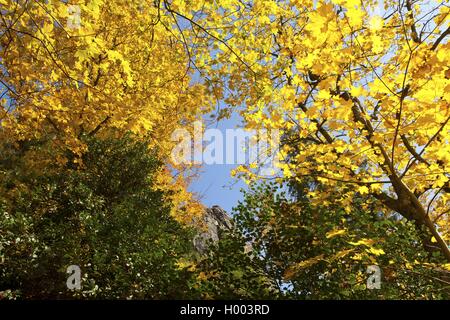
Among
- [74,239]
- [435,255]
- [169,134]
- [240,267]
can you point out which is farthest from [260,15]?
[169,134]

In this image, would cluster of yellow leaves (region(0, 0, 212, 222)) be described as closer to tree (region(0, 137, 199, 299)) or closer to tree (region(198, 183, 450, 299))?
tree (region(0, 137, 199, 299))

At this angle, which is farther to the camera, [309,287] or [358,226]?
[358,226]

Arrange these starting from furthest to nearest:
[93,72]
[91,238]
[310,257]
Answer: [93,72], [91,238], [310,257]

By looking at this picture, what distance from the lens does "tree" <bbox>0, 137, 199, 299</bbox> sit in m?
6.17

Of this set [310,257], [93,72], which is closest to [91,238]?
[310,257]

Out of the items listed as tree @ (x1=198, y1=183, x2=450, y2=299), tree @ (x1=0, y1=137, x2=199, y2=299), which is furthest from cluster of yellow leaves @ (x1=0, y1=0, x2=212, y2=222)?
tree @ (x1=198, y1=183, x2=450, y2=299)

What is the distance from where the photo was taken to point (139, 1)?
448cm

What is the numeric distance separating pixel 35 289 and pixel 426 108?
677 centimetres

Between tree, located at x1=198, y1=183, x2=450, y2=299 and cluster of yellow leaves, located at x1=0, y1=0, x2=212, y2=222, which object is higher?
cluster of yellow leaves, located at x1=0, y1=0, x2=212, y2=222

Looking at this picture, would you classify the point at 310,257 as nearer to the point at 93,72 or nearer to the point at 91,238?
the point at 91,238

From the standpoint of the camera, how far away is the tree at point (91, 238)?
617 cm

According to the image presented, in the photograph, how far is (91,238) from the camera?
657 centimetres

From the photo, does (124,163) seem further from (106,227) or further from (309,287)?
(309,287)
